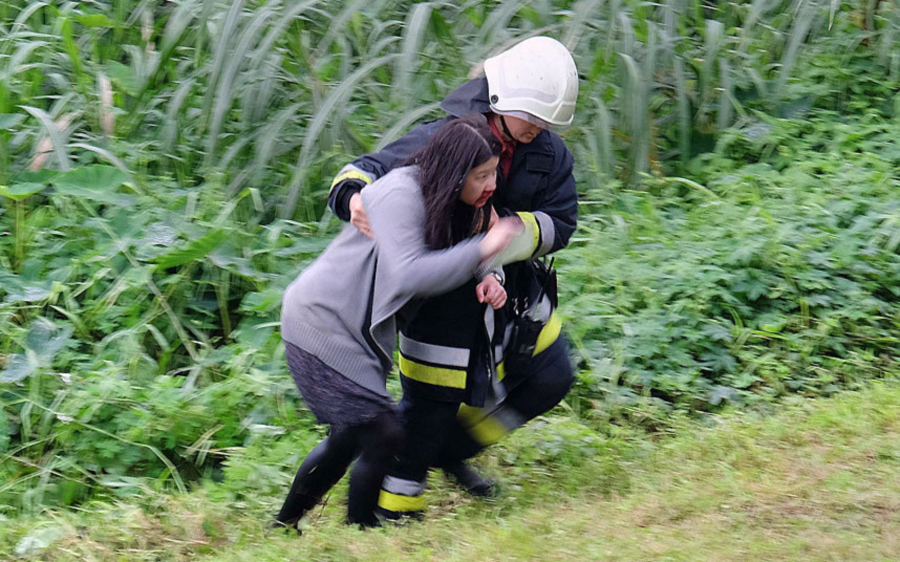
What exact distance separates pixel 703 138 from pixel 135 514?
4030 mm

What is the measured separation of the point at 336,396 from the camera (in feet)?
10.9

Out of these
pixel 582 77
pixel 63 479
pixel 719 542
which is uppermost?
pixel 582 77

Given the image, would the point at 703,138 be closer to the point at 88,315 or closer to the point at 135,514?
the point at 88,315

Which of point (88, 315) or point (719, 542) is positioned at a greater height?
point (719, 542)

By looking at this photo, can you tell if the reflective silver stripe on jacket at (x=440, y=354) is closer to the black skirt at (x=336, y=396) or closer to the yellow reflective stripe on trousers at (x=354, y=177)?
the black skirt at (x=336, y=396)

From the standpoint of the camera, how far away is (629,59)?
19.9 feet

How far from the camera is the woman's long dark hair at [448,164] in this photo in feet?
10.3

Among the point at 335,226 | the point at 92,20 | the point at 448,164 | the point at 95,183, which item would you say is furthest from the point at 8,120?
the point at 448,164

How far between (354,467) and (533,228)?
977 millimetres

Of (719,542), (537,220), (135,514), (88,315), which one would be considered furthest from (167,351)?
(719,542)

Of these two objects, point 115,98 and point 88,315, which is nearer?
point 88,315

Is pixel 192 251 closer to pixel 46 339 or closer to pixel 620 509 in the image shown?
pixel 46 339

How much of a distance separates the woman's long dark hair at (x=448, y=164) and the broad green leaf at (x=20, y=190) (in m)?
3.20

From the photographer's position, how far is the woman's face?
10.4 ft
